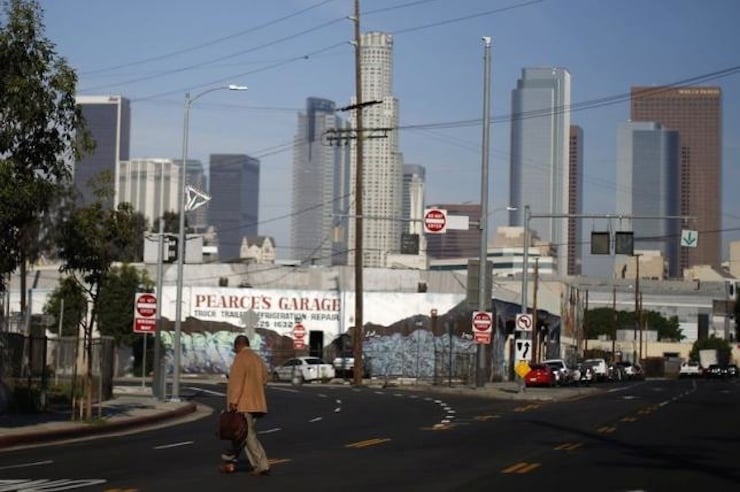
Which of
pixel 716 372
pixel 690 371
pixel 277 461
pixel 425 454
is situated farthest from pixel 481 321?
pixel 690 371

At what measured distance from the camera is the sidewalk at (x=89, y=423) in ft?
83.2

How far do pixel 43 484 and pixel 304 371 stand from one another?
51.0 m

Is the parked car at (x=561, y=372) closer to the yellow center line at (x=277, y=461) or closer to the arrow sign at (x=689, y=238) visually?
the arrow sign at (x=689, y=238)

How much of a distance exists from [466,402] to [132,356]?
1567 inches

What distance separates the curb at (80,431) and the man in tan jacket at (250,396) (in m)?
7.50

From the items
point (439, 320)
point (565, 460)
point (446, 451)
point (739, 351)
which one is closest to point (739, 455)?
point (565, 460)

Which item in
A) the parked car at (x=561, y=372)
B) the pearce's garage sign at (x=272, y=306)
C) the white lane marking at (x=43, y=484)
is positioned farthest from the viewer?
the pearce's garage sign at (x=272, y=306)

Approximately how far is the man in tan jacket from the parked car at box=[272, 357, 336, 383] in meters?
48.3

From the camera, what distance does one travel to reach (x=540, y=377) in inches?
2645

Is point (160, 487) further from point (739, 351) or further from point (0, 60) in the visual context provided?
point (739, 351)

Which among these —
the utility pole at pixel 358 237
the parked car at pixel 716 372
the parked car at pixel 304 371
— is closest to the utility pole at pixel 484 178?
the utility pole at pixel 358 237

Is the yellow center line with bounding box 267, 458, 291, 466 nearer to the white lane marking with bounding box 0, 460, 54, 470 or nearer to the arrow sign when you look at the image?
the white lane marking with bounding box 0, 460, 54, 470

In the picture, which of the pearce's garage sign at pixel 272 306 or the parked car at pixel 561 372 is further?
the pearce's garage sign at pixel 272 306

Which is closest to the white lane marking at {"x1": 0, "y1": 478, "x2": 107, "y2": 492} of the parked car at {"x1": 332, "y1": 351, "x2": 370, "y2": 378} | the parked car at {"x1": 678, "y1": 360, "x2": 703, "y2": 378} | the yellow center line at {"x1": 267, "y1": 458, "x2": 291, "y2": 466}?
the yellow center line at {"x1": 267, "y1": 458, "x2": 291, "y2": 466}
